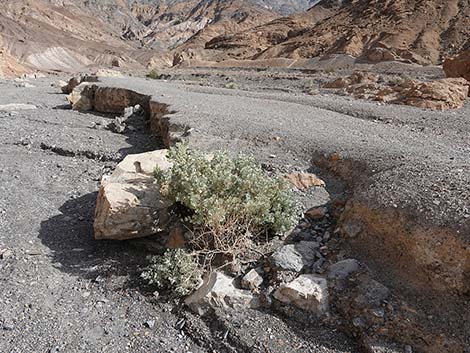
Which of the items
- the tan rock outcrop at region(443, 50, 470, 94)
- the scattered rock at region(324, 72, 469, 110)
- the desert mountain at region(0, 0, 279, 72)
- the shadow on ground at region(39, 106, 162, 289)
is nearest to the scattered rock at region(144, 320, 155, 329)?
the shadow on ground at region(39, 106, 162, 289)

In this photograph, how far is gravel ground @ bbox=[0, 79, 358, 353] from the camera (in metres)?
3.30

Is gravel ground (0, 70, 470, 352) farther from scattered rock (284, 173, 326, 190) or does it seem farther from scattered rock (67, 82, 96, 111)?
scattered rock (67, 82, 96, 111)

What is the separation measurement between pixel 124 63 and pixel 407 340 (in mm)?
68508

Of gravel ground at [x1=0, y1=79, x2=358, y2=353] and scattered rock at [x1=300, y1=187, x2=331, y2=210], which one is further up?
scattered rock at [x1=300, y1=187, x2=331, y2=210]

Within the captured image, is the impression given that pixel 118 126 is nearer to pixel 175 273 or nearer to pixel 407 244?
pixel 175 273

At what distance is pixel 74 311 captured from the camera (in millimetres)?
3736

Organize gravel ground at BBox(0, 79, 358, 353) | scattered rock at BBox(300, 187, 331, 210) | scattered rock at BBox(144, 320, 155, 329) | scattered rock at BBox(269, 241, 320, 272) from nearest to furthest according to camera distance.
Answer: gravel ground at BBox(0, 79, 358, 353) → scattered rock at BBox(144, 320, 155, 329) → scattered rock at BBox(269, 241, 320, 272) → scattered rock at BBox(300, 187, 331, 210)

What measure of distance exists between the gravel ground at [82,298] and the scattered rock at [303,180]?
74.2 inches

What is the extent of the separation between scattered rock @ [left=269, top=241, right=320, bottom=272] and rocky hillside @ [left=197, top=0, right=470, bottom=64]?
105 ft

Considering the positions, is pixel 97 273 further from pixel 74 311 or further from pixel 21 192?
pixel 21 192

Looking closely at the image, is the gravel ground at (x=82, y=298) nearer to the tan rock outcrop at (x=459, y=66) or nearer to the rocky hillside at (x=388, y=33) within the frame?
the tan rock outcrop at (x=459, y=66)

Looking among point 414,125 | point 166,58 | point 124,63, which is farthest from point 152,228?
point 124,63

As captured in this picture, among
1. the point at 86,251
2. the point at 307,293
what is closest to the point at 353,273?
the point at 307,293

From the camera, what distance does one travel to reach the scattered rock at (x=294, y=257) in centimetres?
365
